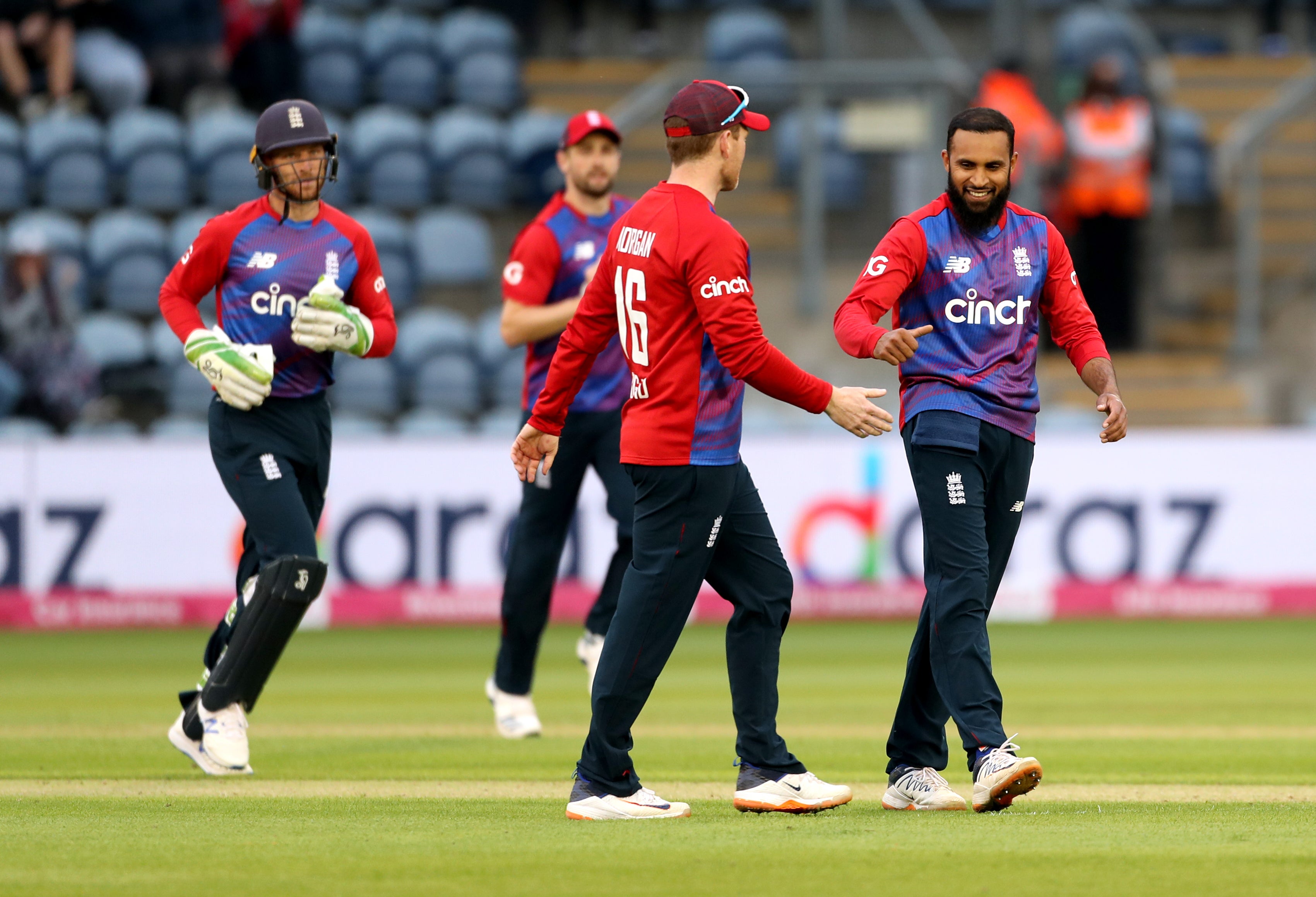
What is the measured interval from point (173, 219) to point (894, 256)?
42.3 feet

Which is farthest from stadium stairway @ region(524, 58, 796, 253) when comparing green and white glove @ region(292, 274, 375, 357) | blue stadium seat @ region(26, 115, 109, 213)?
green and white glove @ region(292, 274, 375, 357)

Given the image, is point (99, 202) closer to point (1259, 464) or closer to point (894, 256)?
point (1259, 464)

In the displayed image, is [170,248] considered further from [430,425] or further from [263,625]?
[263,625]

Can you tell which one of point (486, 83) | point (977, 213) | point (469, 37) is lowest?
point (977, 213)

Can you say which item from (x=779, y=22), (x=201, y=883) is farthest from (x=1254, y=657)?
(x=779, y=22)

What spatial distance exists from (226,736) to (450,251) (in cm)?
1037

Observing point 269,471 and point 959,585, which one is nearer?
point 959,585

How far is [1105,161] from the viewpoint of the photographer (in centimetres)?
1714

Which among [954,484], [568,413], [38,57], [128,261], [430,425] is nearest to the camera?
[954,484]

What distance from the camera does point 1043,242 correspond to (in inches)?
241

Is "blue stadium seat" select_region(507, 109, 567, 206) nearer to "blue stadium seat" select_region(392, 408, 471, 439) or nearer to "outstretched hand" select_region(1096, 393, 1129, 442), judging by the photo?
"blue stadium seat" select_region(392, 408, 471, 439)

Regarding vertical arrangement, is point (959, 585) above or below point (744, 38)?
below

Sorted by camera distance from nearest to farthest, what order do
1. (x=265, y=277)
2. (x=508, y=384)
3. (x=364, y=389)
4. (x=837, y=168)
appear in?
(x=265, y=277), (x=364, y=389), (x=508, y=384), (x=837, y=168)

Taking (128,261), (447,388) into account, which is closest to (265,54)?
(128,261)
